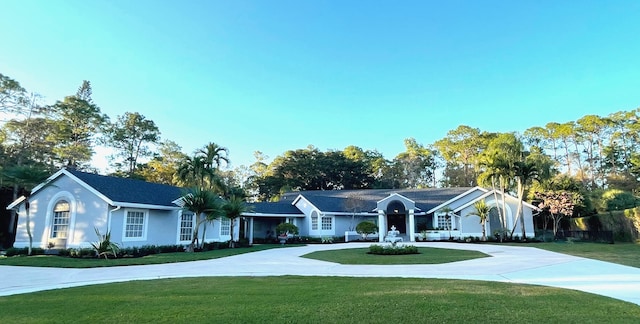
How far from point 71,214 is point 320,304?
17898mm

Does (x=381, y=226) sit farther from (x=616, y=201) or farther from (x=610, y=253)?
(x=616, y=201)

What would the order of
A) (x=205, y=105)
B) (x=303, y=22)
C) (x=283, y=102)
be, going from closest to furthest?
(x=303, y=22)
(x=205, y=105)
(x=283, y=102)

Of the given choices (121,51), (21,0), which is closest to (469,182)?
(121,51)

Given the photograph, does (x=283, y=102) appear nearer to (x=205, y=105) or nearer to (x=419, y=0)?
(x=205, y=105)

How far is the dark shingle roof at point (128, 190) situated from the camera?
1853 cm

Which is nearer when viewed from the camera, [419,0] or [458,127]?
[419,0]

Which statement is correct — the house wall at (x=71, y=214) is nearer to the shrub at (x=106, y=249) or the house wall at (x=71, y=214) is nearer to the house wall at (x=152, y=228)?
the house wall at (x=152, y=228)

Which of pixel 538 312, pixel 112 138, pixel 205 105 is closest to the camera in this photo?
pixel 538 312

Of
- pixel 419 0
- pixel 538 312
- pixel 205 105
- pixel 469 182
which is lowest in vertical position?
pixel 538 312

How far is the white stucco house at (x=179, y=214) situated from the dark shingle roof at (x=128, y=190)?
2.0 inches

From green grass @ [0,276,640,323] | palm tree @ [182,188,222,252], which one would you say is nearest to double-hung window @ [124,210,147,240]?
palm tree @ [182,188,222,252]

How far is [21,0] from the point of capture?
1288 centimetres

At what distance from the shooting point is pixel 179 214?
22.2 meters

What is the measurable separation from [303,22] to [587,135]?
1718 inches
